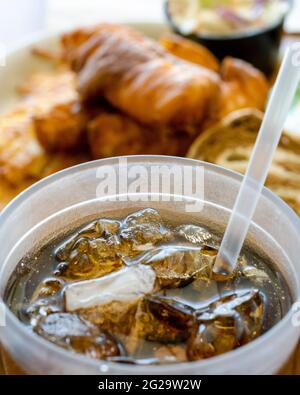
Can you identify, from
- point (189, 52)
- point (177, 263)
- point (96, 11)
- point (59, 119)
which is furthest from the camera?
point (96, 11)

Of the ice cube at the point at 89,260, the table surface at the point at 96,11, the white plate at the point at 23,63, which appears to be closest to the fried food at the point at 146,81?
the white plate at the point at 23,63

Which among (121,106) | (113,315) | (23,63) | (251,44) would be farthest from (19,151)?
(113,315)

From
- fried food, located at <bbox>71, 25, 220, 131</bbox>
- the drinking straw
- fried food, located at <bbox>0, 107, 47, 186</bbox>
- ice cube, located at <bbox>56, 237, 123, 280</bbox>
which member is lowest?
fried food, located at <bbox>0, 107, 47, 186</bbox>

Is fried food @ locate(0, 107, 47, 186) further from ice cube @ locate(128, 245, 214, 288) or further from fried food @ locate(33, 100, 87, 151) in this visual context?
ice cube @ locate(128, 245, 214, 288)

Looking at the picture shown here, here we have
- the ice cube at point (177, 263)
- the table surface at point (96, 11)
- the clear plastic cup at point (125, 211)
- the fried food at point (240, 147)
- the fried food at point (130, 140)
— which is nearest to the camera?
the clear plastic cup at point (125, 211)

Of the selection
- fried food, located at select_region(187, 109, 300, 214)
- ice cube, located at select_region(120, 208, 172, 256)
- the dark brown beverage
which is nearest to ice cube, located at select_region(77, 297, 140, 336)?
the dark brown beverage

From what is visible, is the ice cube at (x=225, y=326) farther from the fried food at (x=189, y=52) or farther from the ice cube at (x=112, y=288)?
the fried food at (x=189, y=52)

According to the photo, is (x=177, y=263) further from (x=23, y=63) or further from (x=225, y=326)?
(x=23, y=63)
